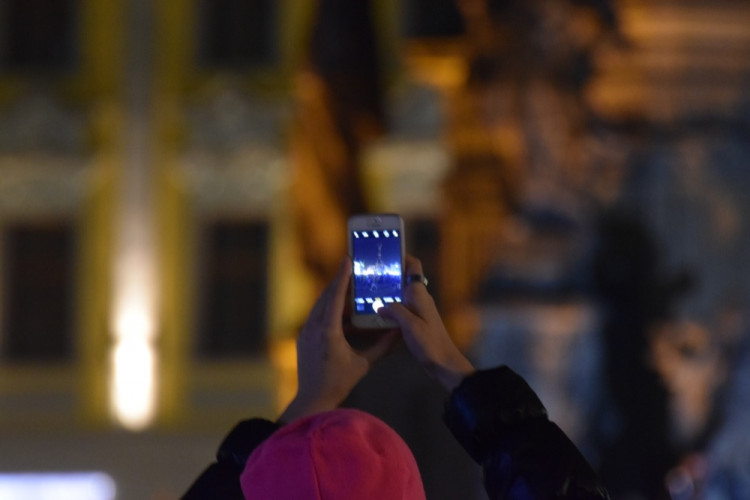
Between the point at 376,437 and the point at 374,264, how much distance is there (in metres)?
0.49

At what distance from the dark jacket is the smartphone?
0.76ft

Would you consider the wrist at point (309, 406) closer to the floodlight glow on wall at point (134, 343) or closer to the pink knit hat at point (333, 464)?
the pink knit hat at point (333, 464)

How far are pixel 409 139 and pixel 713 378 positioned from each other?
1293cm

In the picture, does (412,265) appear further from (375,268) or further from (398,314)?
(398,314)

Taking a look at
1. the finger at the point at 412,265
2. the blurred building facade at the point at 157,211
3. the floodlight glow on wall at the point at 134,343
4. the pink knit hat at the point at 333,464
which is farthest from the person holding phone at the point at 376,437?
the floodlight glow on wall at the point at 134,343

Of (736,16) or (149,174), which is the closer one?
(736,16)

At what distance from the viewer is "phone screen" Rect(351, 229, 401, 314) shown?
2.04m

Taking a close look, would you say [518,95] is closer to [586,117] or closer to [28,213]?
[586,117]

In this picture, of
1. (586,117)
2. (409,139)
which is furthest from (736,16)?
(409,139)

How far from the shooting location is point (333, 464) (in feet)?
5.25

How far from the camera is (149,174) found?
62.0 ft

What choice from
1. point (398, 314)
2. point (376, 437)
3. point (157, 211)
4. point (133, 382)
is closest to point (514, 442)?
point (376, 437)

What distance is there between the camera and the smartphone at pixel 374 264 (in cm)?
202

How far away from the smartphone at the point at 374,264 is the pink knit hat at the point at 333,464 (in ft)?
0.98
